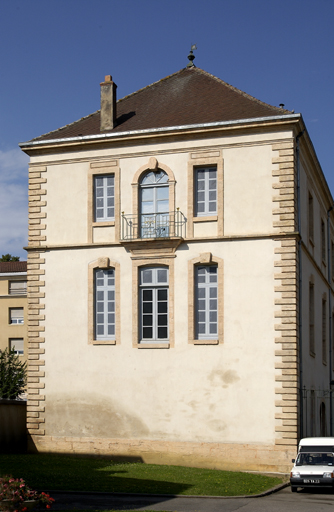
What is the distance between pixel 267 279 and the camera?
24719mm

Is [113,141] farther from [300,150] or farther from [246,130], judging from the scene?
[300,150]

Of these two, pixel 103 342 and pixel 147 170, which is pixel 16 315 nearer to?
pixel 103 342

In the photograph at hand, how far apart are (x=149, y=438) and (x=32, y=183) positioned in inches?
409

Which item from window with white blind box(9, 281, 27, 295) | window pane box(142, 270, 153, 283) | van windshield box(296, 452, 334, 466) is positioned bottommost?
van windshield box(296, 452, 334, 466)

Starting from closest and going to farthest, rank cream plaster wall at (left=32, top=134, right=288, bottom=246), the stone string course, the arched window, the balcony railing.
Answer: the stone string course, cream plaster wall at (left=32, top=134, right=288, bottom=246), the balcony railing, the arched window

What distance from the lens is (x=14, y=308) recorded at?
213 ft

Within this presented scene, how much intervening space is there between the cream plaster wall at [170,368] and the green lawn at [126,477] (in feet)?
5.39

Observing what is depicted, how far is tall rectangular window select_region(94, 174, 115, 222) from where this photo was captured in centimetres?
2714

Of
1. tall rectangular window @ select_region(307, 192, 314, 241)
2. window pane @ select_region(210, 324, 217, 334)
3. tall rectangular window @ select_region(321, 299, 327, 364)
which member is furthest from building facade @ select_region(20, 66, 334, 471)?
tall rectangular window @ select_region(321, 299, 327, 364)

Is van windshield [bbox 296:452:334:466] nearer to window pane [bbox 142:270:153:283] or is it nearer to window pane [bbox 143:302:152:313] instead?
window pane [bbox 143:302:152:313]

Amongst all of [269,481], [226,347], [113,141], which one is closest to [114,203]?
[113,141]

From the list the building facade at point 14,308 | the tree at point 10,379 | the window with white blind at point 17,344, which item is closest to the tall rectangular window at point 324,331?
the tree at point 10,379

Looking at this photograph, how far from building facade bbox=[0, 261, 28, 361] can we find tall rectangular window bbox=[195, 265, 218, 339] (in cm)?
3705

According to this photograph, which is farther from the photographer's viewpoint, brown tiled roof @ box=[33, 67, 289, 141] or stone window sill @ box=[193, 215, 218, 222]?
brown tiled roof @ box=[33, 67, 289, 141]
